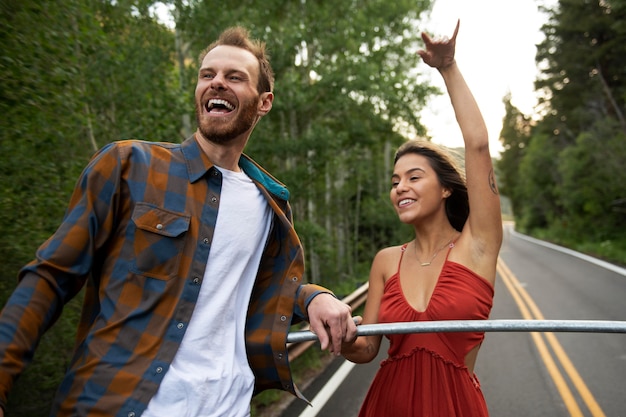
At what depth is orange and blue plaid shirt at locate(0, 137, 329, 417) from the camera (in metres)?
1.44

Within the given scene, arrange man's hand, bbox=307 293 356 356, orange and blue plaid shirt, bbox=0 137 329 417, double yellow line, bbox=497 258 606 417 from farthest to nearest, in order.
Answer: double yellow line, bbox=497 258 606 417 → man's hand, bbox=307 293 356 356 → orange and blue plaid shirt, bbox=0 137 329 417

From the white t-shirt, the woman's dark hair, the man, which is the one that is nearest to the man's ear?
the man

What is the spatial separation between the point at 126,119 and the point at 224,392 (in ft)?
23.8

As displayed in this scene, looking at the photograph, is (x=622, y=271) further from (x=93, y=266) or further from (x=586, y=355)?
(x=93, y=266)

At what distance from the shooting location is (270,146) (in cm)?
1248

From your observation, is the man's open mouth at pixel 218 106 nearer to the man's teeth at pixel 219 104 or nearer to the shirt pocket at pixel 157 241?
the man's teeth at pixel 219 104

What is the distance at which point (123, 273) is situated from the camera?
1634 millimetres

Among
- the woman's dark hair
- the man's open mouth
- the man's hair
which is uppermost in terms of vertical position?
the man's hair

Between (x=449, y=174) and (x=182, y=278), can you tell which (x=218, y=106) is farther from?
(x=449, y=174)

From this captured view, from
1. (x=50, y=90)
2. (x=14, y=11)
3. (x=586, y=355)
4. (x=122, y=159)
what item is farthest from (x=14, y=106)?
(x=586, y=355)

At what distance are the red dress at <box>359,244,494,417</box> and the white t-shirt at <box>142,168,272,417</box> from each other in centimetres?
74

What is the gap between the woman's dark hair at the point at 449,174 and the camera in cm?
258

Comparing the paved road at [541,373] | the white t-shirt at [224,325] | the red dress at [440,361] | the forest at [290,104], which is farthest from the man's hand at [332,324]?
the paved road at [541,373]

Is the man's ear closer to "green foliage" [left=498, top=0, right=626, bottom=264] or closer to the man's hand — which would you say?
the man's hand
